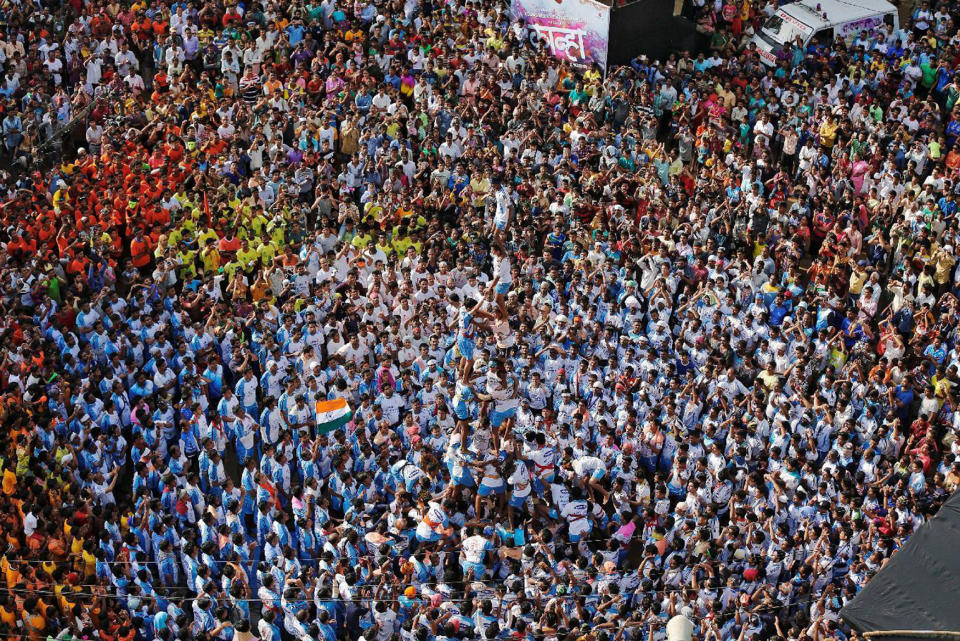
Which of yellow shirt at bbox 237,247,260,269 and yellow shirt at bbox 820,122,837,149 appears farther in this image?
yellow shirt at bbox 820,122,837,149

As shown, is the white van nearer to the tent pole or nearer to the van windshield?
the van windshield

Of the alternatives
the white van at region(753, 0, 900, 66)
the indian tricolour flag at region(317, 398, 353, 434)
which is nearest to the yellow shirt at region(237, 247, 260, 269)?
the indian tricolour flag at region(317, 398, 353, 434)

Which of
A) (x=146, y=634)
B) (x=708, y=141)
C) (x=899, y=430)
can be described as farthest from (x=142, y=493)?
(x=708, y=141)

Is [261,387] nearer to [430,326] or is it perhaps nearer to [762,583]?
[430,326]

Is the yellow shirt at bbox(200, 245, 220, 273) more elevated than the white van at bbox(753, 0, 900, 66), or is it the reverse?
the white van at bbox(753, 0, 900, 66)

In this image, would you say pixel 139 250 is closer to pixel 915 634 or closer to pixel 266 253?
pixel 266 253

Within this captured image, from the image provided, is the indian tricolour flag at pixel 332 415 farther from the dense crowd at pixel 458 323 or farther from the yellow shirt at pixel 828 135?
the yellow shirt at pixel 828 135

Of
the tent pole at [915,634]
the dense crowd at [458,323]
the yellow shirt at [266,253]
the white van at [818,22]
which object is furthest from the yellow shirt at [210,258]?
the tent pole at [915,634]
